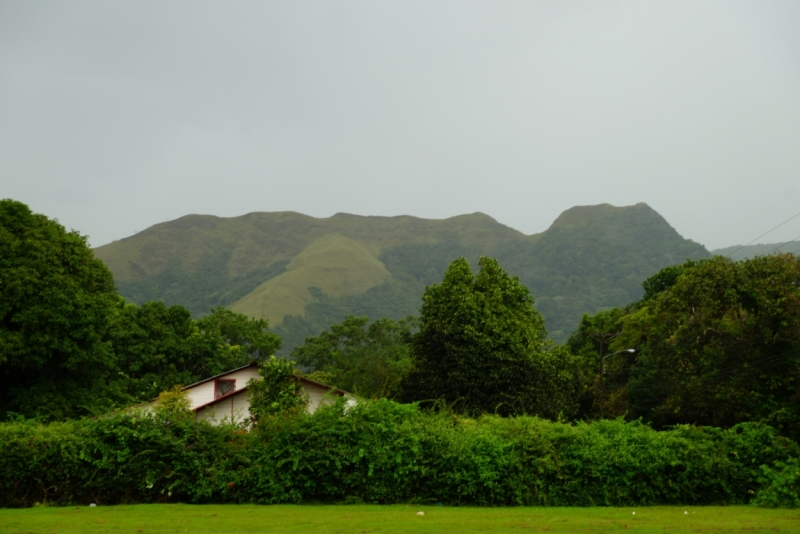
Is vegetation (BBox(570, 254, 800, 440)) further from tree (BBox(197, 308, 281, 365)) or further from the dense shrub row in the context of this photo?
tree (BBox(197, 308, 281, 365))

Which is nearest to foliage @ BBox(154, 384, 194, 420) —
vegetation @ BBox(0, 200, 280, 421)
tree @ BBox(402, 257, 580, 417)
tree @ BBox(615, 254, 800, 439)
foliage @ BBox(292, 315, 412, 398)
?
vegetation @ BBox(0, 200, 280, 421)

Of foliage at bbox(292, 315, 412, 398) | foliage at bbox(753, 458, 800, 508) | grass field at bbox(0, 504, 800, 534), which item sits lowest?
foliage at bbox(753, 458, 800, 508)

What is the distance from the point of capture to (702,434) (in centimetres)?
2081

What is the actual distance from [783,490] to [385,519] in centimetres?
999

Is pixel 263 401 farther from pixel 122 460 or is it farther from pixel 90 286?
pixel 90 286

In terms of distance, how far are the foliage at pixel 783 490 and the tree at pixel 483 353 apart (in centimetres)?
1793

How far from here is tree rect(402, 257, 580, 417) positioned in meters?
36.6

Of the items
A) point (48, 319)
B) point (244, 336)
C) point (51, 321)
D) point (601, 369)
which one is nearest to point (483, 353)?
point (601, 369)

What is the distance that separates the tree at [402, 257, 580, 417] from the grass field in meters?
18.4

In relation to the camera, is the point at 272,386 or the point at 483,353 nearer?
the point at 272,386

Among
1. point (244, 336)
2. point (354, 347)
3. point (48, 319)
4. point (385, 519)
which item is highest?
point (48, 319)

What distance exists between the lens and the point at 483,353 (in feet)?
120

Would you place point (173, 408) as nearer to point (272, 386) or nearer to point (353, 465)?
point (353, 465)

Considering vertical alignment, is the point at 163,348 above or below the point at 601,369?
above
